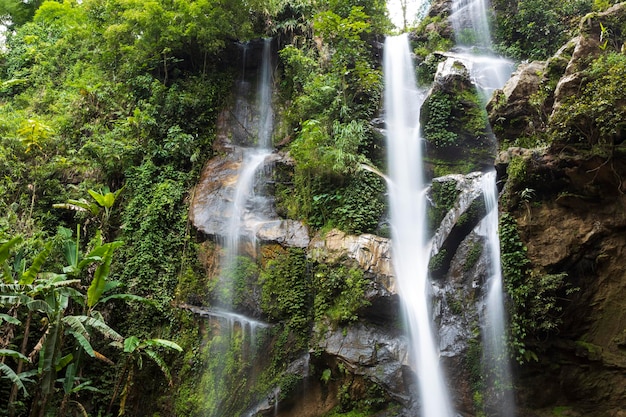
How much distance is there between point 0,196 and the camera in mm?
11078

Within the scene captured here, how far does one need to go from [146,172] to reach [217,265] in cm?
390

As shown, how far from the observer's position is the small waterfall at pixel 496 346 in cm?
747

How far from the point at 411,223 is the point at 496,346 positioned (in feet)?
11.9

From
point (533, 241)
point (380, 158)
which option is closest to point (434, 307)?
point (533, 241)

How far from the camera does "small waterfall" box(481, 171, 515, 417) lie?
7.47 m

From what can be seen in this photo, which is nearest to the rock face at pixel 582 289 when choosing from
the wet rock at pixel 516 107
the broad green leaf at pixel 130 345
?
the wet rock at pixel 516 107

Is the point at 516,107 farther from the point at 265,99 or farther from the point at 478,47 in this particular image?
the point at 265,99

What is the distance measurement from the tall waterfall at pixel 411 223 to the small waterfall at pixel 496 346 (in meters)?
0.85

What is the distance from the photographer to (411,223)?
410 inches

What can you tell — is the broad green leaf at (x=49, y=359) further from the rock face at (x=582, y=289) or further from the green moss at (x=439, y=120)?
the green moss at (x=439, y=120)

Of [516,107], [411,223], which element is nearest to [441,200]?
[411,223]

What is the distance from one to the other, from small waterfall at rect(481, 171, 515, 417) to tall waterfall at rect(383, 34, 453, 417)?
0.85m

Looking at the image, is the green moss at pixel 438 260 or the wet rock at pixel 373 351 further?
the green moss at pixel 438 260

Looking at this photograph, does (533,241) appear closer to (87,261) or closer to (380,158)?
(380,158)
